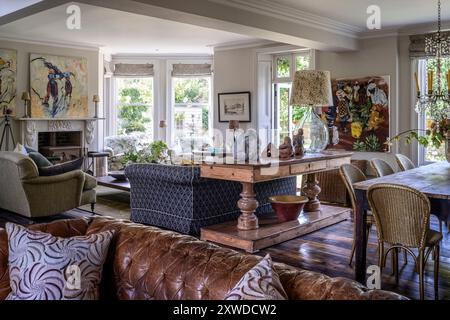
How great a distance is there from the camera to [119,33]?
7.62 meters

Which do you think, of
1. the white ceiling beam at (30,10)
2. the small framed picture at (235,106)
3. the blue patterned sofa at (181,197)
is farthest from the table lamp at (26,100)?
the blue patterned sofa at (181,197)

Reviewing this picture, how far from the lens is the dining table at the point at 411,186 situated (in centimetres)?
295

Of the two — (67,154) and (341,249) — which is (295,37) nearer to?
(341,249)

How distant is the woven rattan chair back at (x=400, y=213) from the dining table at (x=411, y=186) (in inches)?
4.8

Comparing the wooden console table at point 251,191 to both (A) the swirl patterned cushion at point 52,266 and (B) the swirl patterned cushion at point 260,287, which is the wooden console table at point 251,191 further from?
(B) the swirl patterned cushion at point 260,287

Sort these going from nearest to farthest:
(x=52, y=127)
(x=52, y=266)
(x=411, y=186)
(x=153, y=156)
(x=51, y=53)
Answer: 1. (x=52, y=266)
2. (x=411, y=186)
3. (x=153, y=156)
4. (x=51, y=53)
5. (x=52, y=127)

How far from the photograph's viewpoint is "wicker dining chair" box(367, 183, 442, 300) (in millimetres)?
2850

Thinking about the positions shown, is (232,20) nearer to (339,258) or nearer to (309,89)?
(309,89)

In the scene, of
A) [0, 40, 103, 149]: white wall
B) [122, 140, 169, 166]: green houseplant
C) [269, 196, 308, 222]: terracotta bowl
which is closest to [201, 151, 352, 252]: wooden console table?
[269, 196, 308, 222]: terracotta bowl

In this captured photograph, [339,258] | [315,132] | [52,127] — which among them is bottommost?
[339,258]

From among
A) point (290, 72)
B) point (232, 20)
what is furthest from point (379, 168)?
point (290, 72)

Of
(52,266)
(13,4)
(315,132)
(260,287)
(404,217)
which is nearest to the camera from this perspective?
(260,287)

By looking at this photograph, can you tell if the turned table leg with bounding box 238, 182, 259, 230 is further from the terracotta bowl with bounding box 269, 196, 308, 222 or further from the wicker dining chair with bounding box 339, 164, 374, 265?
the wicker dining chair with bounding box 339, 164, 374, 265

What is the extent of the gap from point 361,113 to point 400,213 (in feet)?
14.9
